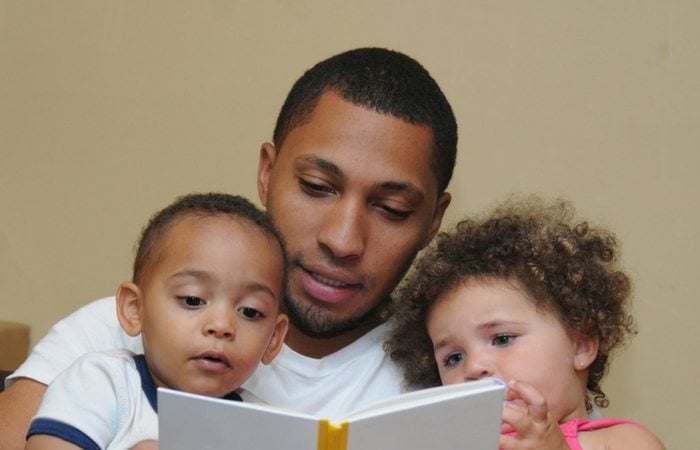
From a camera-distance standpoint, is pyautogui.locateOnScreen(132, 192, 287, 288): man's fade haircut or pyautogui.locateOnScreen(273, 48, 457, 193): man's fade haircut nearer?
pyautogui.locateOnScreen(132, 192, 287, 288): man's fade haircut

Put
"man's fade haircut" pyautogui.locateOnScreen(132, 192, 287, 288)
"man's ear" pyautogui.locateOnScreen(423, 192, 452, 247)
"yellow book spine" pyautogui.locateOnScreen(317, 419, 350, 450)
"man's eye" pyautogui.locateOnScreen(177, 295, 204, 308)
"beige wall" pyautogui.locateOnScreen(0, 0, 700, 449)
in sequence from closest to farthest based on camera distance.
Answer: "yellow book spine" pyautogui.locateOnScreen(317, 419, 350, 450), "man's eye" pyautogui.locateOnScreen(177, 295, 204, 308), "man's fade haircut" pyautogui.locateOnScreen(132, 192, 287, 288), "man's ear" pyautogui.locateOnScreen(423, 192, 452, 247), "beige wall" pyautogui.locateOnScreen(0, 0, 700, 449)

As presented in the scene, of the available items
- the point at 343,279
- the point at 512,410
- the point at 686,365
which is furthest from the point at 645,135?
the point at 512,410

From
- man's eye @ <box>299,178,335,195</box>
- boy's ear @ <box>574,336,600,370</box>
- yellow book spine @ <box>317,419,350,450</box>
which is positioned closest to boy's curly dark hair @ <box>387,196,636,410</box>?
boy's ear @ <box>574,336,600,370</box>

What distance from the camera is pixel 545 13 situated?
7.54 feet

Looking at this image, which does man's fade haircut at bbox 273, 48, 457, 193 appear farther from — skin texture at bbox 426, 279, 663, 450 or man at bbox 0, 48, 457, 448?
→ skin texture at bbox 426, 279, 663, 450

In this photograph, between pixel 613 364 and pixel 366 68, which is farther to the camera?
pixel 613 364

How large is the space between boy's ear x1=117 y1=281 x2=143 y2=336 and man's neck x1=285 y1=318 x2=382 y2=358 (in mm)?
379

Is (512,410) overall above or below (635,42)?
below

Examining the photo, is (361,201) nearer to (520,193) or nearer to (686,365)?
(520,193)

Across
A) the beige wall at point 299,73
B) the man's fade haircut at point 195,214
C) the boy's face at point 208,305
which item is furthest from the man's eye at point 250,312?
the beige wall at point 299,73

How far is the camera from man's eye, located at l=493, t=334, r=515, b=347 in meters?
1.59

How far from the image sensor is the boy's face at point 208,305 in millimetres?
1424

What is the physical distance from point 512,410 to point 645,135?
3.62 ft

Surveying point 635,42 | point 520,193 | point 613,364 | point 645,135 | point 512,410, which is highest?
point 635,42
